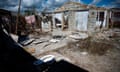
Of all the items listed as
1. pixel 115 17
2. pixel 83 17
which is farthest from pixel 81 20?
pixel 115 17

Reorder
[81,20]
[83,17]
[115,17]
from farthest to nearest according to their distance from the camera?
[115,17]
[81,20]
[83,17]

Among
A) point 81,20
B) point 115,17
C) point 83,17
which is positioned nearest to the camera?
point 83,17

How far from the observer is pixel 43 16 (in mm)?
15375

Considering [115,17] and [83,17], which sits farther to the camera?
[115,17]

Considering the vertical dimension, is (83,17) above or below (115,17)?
above

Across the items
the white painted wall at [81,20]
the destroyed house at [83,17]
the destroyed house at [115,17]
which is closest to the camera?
the destroyed house at [83,17]

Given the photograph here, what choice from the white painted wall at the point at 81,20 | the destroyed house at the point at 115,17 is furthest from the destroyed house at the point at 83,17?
the destroyed house at the point at 115,17

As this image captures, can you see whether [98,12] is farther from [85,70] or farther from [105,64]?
[85,70]

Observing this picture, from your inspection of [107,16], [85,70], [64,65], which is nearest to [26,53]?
[64,65]

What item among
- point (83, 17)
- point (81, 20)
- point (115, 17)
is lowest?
point (81, 20)

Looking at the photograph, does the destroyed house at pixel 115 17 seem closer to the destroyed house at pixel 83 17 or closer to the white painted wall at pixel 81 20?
the destroyed house at pixel 83 17

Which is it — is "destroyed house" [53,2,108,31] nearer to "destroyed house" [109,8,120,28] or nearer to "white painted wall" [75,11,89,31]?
"white painted wall" [75,11,89,31]

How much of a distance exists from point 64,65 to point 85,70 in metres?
0.87

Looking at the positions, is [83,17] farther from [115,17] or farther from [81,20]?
[115,17]
